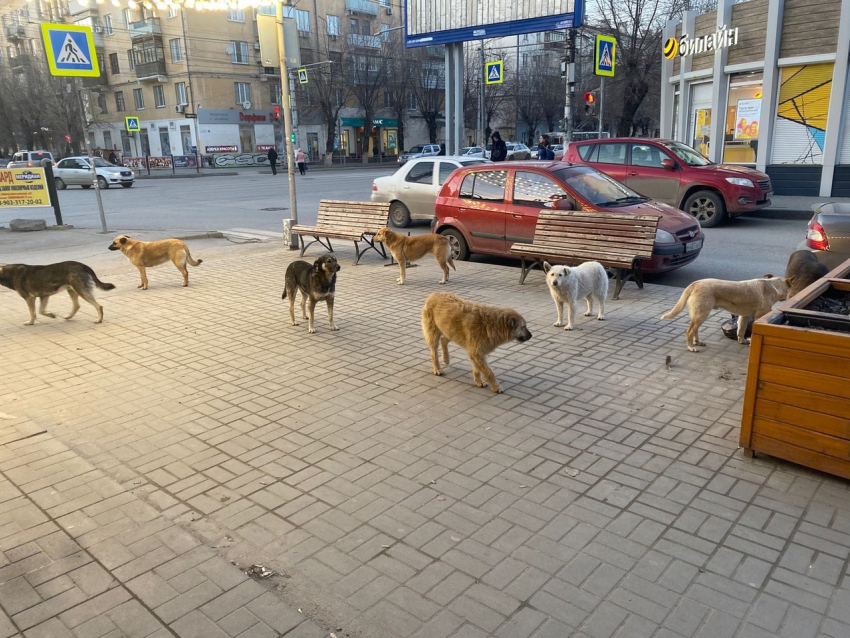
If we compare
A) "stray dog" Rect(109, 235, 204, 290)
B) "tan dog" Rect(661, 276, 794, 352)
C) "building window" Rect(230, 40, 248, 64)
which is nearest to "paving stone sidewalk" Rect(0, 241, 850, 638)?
"tan dog" Rect(661, 276, 794, 352)

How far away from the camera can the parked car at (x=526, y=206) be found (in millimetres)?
8852

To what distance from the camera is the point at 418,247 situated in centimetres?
914

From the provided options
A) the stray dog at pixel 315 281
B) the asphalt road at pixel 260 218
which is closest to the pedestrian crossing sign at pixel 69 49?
the asphalt road at pixel 260 218

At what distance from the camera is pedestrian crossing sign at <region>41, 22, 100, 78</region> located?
40.8 feet

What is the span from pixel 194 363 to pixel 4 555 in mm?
2994

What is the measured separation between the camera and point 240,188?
30.1 meters

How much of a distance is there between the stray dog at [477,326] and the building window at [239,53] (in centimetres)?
5393

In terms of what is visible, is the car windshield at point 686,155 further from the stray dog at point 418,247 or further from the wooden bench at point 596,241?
the stray dog at point 418,247

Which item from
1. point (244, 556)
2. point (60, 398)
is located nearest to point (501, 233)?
point (60, 398)

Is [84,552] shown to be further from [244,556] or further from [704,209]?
[704,209]

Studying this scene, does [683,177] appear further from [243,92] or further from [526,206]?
[243,92]

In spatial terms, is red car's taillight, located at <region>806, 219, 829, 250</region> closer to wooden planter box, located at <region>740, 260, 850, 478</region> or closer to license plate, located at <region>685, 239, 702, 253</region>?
license plate, located at <region>685, 239, 702, 253</region>

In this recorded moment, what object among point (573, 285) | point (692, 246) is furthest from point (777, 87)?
point (573, 285)

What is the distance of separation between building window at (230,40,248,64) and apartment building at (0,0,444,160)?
8cm
